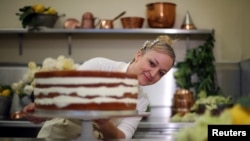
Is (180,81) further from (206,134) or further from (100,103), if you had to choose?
(206,134)

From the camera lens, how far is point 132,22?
176 cm

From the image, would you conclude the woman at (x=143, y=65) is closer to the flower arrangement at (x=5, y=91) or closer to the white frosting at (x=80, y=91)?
the white frosting at (x=80, y=91)

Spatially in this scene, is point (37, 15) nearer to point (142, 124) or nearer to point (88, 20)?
point (88, 20)

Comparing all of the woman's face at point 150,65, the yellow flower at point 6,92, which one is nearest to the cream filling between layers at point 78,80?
the woman's face at point 150,65

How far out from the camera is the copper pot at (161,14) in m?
1.72

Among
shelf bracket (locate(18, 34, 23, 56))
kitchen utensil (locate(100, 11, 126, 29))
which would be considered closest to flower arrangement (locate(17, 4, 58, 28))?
shelf bracket (locate(18, 34, 23, 56))

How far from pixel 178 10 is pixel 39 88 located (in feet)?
4.60

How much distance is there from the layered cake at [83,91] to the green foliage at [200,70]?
4.07ft

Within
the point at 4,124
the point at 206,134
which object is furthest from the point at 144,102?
the point at 4,124

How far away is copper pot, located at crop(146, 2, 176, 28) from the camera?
172 cm

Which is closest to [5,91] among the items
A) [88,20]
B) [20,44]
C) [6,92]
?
[6,92]

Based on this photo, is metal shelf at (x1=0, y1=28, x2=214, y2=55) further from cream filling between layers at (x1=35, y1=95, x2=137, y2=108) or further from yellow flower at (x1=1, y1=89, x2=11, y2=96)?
cream filling between layers at (x1=35, y1=95, x2=137, y2=108)

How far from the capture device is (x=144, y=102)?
0.96 meters

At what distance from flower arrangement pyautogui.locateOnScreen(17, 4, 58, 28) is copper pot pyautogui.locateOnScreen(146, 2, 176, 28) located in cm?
49
